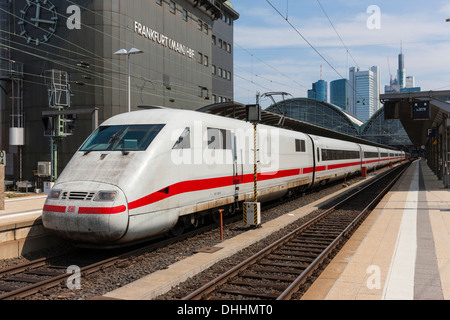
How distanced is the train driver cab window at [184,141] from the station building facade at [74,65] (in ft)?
73.7

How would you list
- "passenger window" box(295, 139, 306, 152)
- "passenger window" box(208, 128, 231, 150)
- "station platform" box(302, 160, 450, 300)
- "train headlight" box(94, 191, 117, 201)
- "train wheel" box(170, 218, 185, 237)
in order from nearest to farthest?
"station platform" box(302, 160, 450, 300) → "train headlight" box(94, 191, 117, 201) → "train wheel" box(170, 218, 185, 237) → "passenger window" box(208, 128, 231, 150) → "passenger window" box(295, 139, 306, 152)

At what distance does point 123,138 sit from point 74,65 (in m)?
25.6

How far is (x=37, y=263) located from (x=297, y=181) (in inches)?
496

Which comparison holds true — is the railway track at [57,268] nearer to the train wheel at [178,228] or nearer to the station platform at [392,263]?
the train wheel at [178,228]

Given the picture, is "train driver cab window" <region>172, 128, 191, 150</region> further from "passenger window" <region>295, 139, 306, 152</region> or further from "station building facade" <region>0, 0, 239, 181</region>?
"station building facade" <region>0, 0, 239, 181</region>

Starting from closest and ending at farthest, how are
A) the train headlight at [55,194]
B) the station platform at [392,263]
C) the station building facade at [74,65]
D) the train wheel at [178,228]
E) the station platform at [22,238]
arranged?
the station platform at [392,263] < the train headlight at [55,194] < the station platform at [22,238] < the train wheel at [178,228] < the station building facade at [74,65]

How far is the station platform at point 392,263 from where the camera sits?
636 centimetres

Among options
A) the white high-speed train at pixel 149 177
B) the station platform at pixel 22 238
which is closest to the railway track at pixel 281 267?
the white high-speed train at pixel 149 177

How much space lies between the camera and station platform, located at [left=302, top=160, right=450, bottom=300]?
6.36 metres

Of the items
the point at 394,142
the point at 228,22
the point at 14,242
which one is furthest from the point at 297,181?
the point at 394,142

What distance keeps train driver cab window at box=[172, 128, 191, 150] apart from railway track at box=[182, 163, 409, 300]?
310 centimetres

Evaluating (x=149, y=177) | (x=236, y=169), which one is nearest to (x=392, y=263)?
(x=149, y=177)

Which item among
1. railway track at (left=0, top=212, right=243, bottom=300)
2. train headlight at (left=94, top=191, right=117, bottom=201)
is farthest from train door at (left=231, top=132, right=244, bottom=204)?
train headlight at (left=94, top=191, right=117, bottom=201)
